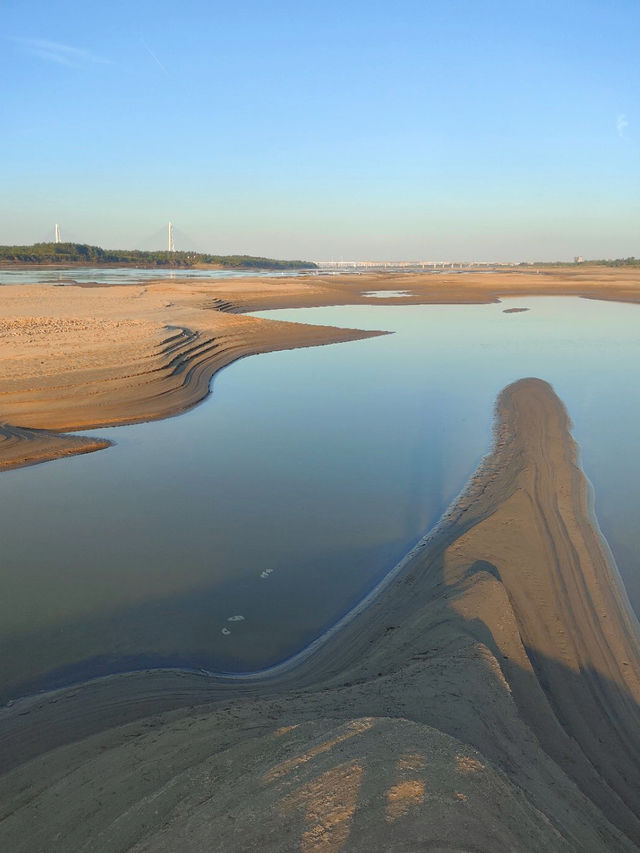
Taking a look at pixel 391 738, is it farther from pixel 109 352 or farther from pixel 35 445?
pixel 109 352

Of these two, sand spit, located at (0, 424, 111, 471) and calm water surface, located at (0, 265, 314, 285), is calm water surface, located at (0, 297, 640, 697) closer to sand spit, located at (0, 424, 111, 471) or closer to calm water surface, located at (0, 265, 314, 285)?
sand spit, located at (0, 424, 111, 471)

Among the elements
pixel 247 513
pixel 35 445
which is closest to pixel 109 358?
pixel 35 445

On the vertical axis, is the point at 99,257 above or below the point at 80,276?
above

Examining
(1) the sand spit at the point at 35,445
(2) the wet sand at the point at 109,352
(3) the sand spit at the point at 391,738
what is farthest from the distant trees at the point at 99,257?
(3) the sand spit at the point at 391,738

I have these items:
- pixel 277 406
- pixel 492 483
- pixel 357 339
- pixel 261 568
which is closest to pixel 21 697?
pixel 261 568

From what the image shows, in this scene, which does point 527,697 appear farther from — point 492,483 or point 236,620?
point 492,483

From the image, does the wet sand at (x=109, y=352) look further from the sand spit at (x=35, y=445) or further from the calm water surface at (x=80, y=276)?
the calm water surface at (x=80, y=276)

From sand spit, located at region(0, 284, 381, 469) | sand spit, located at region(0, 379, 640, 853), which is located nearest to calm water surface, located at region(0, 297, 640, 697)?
sand spit, located at region(0, 379, 640, 853)
